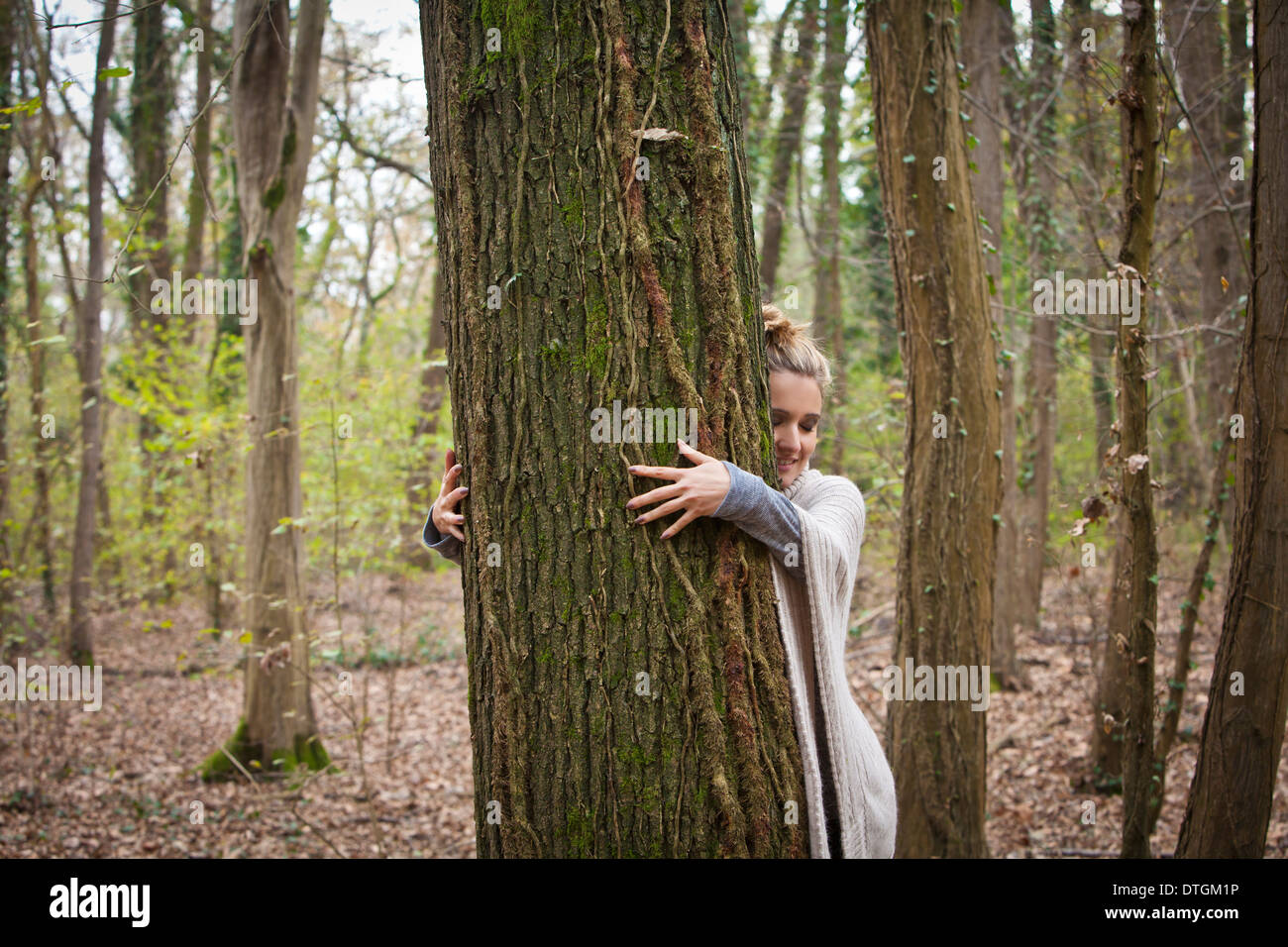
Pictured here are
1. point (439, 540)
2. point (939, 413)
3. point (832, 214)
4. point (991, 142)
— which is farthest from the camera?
point (832, 214)

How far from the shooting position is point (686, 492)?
1.83 meters

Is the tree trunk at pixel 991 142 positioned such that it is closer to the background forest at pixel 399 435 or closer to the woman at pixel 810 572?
the background forest at pixel 399 435

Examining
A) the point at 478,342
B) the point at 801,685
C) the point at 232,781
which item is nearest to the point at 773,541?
the point at 801,685

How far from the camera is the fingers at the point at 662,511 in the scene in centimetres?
183

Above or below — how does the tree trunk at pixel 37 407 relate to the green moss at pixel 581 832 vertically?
above

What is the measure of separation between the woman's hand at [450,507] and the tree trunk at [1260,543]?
290cm

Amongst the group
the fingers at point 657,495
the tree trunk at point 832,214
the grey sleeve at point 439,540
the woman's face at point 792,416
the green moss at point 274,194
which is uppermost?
the tree trunk at point 832,214

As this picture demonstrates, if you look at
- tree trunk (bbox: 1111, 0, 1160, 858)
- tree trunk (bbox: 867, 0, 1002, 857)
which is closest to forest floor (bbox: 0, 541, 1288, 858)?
tree trunk (bbox: 867, 0, 1002, 857)

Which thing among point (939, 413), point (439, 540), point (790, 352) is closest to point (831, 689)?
point (790, 352)

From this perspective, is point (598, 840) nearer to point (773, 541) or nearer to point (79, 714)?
point (773, 541)

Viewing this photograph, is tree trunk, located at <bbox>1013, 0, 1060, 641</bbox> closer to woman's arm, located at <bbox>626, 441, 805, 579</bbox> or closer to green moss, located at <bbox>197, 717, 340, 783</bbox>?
green moss, located at <bbox>197, 717, 340, 783</bbox>

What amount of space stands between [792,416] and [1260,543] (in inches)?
78.7

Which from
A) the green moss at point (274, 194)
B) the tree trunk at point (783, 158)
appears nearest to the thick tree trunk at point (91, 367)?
the green moss at point (274, 194)

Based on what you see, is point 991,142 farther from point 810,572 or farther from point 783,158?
point 810,572
